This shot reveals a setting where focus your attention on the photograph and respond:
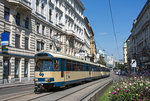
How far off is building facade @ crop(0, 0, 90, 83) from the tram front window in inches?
52.3

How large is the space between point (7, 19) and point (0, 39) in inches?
135

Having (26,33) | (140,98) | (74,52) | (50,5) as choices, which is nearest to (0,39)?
(26,33)

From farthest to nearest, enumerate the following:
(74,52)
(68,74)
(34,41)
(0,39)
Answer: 1. (74,52)
2. (34,41)
3. (0,39)
4. (68,74)

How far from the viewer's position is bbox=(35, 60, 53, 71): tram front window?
1498 cm

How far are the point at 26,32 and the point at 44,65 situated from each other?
15.9 metres

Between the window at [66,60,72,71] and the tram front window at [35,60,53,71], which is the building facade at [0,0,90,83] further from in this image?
Result: the window at [66,60,72,71]

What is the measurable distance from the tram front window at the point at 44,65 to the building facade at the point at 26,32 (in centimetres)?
133

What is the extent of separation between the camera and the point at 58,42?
1671 inches

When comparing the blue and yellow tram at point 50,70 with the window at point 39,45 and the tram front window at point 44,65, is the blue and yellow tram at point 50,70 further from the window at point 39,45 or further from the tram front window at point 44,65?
the window at point 39,45

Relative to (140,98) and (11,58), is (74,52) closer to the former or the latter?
(11,58)

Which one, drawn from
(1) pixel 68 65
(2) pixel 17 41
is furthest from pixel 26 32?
(1) pixel 68 65

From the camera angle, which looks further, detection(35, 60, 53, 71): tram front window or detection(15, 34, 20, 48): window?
detection(15, 34, 20, 48): window

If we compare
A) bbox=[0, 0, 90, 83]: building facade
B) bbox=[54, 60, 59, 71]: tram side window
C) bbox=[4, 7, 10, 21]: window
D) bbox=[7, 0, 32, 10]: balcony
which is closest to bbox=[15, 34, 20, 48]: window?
bbox=[0, 0, 90, 83]: building facade

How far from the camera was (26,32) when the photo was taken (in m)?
29.8
